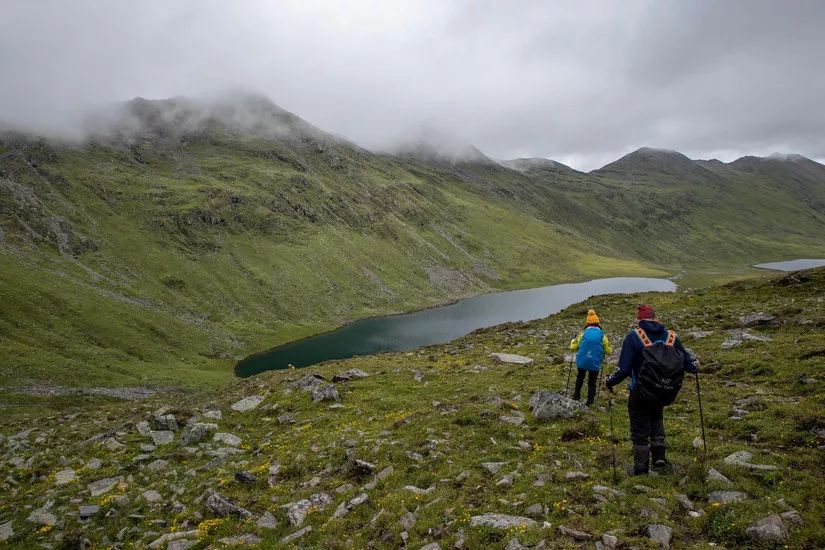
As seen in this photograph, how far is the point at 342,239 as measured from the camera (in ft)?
643

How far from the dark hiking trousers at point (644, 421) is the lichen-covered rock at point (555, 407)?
4.96 metres

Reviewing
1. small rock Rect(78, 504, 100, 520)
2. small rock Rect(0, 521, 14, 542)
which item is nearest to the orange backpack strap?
small rock Rect(78, 504, 100, 520)

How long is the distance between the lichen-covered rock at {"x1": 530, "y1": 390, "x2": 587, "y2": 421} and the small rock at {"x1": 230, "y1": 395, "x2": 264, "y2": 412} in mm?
15862

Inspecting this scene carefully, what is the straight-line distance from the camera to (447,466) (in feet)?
47.1

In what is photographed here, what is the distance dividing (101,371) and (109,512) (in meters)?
69.9

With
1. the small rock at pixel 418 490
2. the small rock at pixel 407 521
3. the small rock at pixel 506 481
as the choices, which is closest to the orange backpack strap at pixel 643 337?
the small rock at pixel 506 481

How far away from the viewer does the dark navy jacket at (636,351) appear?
11.8 metres

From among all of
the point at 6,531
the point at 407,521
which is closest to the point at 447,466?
the point at 407,521

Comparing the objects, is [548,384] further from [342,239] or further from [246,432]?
[342,239]

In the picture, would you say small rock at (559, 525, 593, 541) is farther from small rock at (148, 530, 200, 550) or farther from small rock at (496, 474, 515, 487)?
small rock at (148, 530, 200, 550)

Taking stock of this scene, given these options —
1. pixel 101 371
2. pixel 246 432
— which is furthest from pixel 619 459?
pixel 101 371

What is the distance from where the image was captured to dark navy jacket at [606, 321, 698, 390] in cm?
1175

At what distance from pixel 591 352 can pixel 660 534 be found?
946 centimetres

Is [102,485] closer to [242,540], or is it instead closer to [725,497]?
[242,540]
